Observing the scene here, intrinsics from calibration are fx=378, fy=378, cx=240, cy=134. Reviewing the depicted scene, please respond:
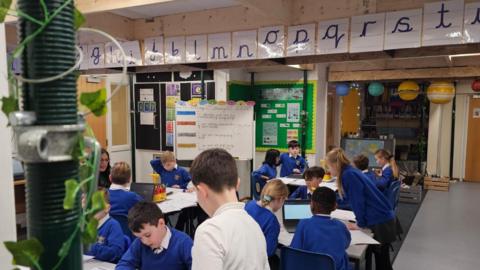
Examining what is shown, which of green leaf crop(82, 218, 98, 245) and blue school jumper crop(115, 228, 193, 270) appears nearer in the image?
green leaf crop(82, 218, 98, 245)

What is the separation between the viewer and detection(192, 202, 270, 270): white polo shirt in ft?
4.08

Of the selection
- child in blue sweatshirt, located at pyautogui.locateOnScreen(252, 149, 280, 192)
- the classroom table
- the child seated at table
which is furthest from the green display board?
the classroom table

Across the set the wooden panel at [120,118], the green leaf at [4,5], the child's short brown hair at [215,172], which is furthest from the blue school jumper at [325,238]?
the wooden panel at [120,118]

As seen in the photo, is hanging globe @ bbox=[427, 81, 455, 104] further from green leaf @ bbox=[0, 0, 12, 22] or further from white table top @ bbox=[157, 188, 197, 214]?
green leaf @ bbox=[0, 0, 12, 22]

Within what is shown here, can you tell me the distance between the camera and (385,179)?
5.29 metres

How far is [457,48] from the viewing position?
129 inches

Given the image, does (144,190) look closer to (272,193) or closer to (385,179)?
(272,193)

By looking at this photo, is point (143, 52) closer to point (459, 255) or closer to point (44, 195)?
point (44, 195)

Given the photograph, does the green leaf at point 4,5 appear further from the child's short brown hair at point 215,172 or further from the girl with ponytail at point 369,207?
the girl with ponytail at point 369,207

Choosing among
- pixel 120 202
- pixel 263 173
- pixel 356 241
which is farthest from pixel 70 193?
pixel 263 173

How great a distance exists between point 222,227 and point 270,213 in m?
1.67

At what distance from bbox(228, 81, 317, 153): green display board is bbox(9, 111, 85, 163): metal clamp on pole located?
6.56m

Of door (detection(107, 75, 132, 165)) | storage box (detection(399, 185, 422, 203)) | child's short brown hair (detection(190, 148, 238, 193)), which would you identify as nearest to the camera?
child's short brown hair (detection(190, 148, 238, 193))

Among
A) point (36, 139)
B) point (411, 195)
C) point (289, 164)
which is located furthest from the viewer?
point (411, 195)
